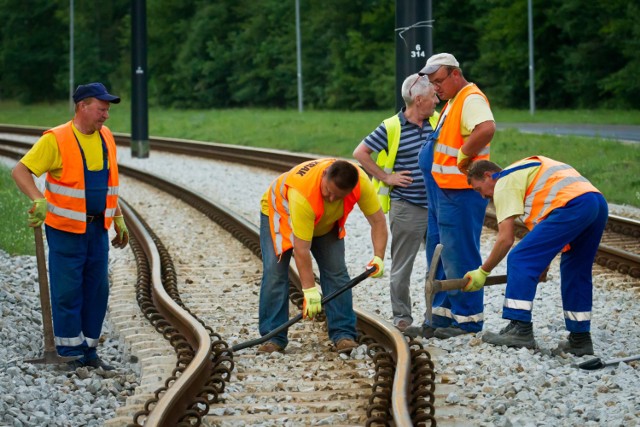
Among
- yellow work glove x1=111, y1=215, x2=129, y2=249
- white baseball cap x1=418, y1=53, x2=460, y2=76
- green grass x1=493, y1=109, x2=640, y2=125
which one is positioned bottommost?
yellow work glove x1=111, y1=215, x2=129, y2=249

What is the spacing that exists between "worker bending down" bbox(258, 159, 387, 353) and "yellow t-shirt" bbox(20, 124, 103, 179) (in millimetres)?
1228

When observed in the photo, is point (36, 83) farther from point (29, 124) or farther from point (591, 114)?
point (591, 114)

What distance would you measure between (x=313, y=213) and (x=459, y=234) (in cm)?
133

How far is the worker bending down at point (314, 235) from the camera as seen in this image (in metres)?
7.23

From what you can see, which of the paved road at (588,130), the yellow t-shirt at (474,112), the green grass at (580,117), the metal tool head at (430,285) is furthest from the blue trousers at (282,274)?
the green grass at (580,117)

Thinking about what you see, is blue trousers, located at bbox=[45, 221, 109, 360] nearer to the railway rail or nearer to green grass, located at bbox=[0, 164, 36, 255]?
green grass, located at bbox=[0, 164, 36, 255]

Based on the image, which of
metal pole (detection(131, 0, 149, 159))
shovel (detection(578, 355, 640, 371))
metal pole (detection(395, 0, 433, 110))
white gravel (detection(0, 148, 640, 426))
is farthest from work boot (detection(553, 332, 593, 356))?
metal pole (detection(131, 0, 149, 159))

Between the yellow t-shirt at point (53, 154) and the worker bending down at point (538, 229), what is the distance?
2.61m

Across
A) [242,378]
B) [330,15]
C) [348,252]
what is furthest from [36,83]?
[242,378]

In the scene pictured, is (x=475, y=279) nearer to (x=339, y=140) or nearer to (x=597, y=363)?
(x=597, y=363)

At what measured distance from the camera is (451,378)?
6828mm

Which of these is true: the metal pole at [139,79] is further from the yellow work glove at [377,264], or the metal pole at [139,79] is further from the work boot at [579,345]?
the work boot at [579,345]

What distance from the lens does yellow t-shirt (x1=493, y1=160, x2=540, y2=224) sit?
7.27 meters

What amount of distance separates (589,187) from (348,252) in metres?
5.62
